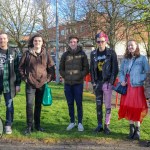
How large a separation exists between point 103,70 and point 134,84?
0.70 meters

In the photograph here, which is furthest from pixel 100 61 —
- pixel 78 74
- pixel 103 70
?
pixel 78 74

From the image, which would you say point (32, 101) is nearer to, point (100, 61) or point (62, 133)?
point (62, 133)

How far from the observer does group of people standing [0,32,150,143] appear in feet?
19.8

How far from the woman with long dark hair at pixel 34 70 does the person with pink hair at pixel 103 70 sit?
91 centimetres

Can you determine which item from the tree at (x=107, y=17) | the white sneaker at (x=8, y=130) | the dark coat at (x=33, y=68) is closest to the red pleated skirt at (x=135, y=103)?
the dark coat at (x=33, y=68)

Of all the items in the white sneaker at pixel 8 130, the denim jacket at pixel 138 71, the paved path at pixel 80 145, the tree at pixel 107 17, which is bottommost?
the paved path at pixel 80 145

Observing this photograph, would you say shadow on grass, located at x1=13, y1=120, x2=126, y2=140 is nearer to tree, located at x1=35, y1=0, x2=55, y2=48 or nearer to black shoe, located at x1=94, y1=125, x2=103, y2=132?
black shoe, located at x1=94, y1=125, x2=103, y2=132

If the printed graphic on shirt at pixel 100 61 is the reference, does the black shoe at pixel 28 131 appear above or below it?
below

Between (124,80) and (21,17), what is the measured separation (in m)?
25.6

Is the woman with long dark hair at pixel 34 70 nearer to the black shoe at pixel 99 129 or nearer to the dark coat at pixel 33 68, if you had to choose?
the dark coat at pixel 33 68

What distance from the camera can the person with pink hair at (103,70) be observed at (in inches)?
247

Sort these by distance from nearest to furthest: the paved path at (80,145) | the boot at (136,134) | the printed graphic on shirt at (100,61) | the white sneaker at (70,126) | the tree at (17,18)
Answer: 1. the paved path at (80,145)
2. the boot at (136,134)
3. the printed graphic on shirt at (100,61)
4. the white sneaker at (70,126)
5. the tree at (17,18)

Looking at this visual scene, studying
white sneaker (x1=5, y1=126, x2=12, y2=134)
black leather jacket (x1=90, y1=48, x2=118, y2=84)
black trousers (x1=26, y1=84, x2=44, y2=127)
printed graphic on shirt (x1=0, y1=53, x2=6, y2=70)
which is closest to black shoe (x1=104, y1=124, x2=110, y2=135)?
black leather jacket (x1=90, y1=48, x2=118, y2=84)

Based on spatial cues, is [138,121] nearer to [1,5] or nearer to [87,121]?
[87,121]
